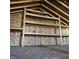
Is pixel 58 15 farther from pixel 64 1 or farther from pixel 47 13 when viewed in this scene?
pixel 64 1

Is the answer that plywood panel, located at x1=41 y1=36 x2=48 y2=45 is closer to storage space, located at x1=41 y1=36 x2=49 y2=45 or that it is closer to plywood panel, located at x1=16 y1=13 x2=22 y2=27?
storage space, located at x1=41 y1=36 x2=49 y2=45

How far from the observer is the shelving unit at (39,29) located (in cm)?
579

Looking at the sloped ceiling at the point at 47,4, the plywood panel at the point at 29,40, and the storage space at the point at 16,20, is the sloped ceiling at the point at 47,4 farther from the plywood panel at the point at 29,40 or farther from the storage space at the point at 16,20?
the plywood panel at the point at 29,40

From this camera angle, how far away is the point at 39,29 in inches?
254

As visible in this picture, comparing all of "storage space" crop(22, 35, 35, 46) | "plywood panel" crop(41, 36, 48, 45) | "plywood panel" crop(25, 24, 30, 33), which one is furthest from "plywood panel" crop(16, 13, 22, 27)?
"plywood panel" crop(41, 36, 48, 45)

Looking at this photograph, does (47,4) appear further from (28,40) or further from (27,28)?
(28,40)

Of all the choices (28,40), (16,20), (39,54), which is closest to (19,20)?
(16,20)

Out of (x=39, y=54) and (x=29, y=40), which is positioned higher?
(x=29, y=40)

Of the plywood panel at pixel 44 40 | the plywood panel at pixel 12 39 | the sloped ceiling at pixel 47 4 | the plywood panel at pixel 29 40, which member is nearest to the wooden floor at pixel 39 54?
A: the sloped ceiling at pixel 47 4

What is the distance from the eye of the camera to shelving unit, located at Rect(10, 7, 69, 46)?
5.79 m

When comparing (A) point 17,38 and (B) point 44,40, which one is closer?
(A) point 17,38
